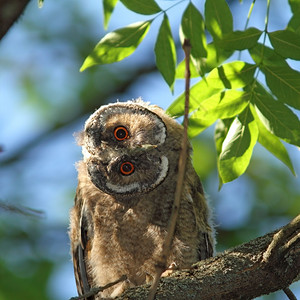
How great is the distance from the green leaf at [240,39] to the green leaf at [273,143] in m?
0.45

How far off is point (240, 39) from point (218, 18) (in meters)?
0.17

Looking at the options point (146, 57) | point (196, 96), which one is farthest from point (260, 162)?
point (196, 96)

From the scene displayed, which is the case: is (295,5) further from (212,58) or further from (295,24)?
(212,58)

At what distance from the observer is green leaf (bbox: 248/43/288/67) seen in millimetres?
2855

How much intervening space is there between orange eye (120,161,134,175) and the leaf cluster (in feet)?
3.06

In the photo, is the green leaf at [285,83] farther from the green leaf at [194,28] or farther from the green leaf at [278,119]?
the green leaf at [194,28]

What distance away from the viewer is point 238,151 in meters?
2.77

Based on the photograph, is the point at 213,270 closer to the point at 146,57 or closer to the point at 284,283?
the point at 284,283

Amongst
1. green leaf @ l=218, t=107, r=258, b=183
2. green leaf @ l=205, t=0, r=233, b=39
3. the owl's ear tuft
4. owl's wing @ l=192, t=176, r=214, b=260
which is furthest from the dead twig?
the owl's ear tuft

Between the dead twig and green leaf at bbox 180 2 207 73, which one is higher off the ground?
green leaf at bbox 180 2 207 73

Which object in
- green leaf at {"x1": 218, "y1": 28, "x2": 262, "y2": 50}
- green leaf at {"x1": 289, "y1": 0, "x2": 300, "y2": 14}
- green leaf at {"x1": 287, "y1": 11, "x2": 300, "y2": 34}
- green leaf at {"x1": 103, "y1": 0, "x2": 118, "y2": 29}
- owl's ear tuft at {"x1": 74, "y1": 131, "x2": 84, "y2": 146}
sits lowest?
green leaf at {"x1": 218, "y1": 28, "x2": 262, "y2": 50}

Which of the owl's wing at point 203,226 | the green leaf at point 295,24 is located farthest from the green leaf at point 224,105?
the owl's wing at point 203,226

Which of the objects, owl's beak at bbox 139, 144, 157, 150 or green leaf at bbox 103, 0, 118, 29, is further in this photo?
owl's beak at bbox 139, 144, 157, 150

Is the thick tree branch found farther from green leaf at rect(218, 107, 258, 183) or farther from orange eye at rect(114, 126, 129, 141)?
orange eye at rect(114, 126, 129, 141)
